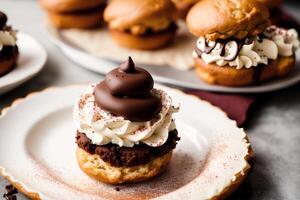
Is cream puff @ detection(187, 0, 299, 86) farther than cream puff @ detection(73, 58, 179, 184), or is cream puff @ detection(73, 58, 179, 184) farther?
cream puff @ detection(187, 0, 299, 86)

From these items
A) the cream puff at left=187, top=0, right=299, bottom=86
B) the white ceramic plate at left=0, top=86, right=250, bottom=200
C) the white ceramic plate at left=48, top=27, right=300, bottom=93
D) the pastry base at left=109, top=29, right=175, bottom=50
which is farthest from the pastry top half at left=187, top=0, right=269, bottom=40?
the pastry base at left=109, top=29, right=175, bottom=50

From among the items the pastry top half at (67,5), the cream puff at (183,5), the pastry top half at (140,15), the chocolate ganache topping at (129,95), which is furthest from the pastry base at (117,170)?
the cream puff at (183,5)

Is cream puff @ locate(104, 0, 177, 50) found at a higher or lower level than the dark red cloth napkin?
higher

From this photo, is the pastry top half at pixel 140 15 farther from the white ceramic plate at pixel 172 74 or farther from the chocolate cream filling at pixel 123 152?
the chocolate cream filling at pixel 123 152

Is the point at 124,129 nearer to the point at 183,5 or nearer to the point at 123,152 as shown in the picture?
the point at 123,152

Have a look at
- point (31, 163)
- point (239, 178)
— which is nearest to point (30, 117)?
point (31, 163)

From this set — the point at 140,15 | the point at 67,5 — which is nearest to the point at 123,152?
the point at 140,15

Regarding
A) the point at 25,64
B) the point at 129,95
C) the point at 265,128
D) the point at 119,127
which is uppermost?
the point at 129,95

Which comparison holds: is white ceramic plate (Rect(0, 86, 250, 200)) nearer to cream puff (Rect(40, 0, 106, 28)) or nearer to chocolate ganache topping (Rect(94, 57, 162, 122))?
chocolate ganache topping (Rect(94, 57, 162, 122))
